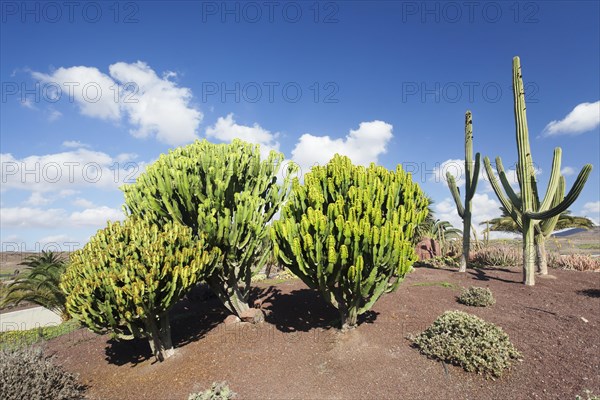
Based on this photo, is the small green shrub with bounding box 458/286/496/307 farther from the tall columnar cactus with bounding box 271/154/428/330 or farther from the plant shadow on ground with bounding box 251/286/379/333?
the tall columnar cactus with bounding box 271/154/428/330

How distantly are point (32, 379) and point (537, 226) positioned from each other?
14.0m

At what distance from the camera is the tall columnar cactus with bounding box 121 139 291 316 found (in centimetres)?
719

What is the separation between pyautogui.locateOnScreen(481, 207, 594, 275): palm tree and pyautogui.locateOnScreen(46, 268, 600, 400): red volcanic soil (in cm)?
118

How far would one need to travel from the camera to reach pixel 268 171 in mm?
8586

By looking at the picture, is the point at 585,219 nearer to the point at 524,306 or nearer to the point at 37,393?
the point at 524,306

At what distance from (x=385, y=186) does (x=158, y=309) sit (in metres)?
5.46

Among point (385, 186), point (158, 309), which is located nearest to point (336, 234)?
point (385, 186)

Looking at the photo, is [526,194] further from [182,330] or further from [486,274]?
[182,330]

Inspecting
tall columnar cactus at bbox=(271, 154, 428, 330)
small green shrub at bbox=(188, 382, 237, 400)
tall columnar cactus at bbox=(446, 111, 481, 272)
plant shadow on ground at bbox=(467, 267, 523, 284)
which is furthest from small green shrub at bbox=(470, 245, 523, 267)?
small green shrub at bbox=(188, 382, 237, 400)

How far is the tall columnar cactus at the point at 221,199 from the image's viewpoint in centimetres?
719

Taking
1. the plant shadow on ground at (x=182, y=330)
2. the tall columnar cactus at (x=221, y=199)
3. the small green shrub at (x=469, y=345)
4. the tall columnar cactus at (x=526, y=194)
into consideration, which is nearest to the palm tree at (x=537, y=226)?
the tall columnar cactus at (x=526, y=194)

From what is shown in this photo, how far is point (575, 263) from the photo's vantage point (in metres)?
13.4

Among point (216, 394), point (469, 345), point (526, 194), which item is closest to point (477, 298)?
point (469, 345)

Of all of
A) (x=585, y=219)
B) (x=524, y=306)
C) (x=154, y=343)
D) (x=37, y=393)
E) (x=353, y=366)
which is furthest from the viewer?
(x=585, y=219)
